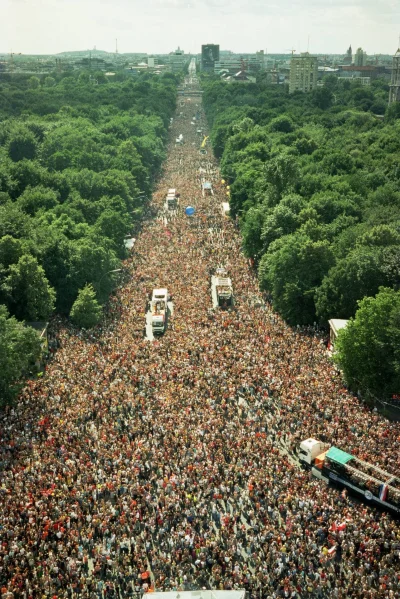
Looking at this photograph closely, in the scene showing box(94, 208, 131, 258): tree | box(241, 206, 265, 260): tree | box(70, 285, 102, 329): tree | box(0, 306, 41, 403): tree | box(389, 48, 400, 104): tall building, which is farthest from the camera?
box(389, 48, 400, 104): tall building

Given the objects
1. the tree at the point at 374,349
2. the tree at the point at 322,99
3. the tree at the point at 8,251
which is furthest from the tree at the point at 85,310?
the tree at the point at 322,99

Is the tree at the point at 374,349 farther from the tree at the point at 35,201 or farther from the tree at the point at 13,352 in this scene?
the tree at the point at 35,201

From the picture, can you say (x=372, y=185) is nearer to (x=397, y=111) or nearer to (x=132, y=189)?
(x=132, y=189)

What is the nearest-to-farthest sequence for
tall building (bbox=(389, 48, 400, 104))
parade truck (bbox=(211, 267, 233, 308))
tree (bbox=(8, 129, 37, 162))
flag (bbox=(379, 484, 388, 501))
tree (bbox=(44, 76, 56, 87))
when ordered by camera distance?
flag (bbox=(379, 484, 388, 501)) < parade truck (bbox=(211, 267, 233, 308)) < tree (bbox=(8, 129, 37, 162)) < tall building (bbox=(389, 48, 400, 104)) < tree (bbox=(44, 76, 56, 87))

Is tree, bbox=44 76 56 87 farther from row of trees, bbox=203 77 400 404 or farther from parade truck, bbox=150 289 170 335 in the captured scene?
parade truck, bbox=150 289 170 335

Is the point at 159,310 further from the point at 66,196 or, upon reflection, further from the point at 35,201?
the point at 66,196

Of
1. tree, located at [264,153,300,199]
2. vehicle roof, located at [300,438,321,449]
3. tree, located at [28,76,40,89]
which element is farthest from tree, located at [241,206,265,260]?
tree, located at [28,76,40,89]
